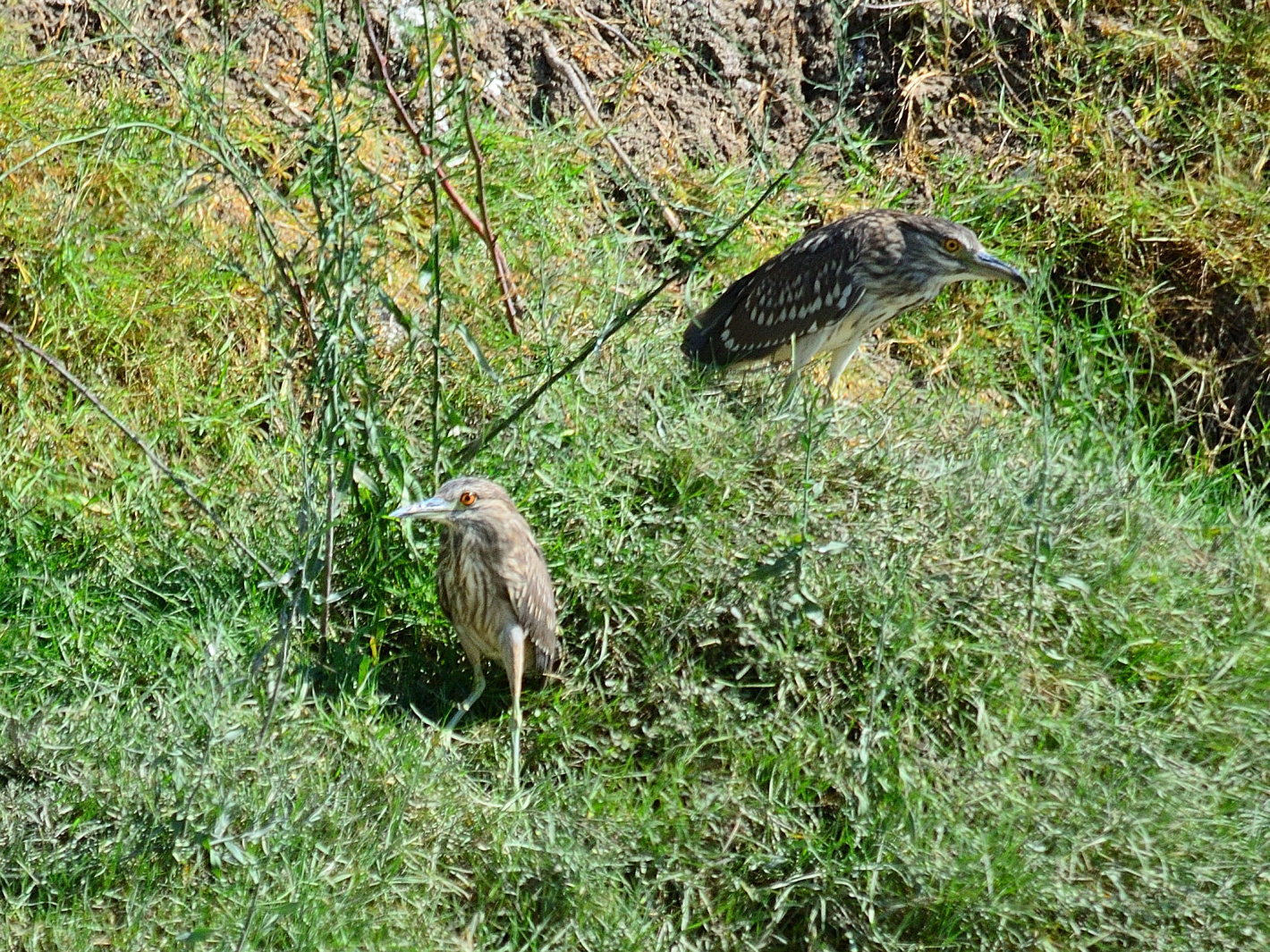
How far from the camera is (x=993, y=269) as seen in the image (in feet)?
22.3

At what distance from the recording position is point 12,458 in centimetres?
582

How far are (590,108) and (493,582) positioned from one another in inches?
127

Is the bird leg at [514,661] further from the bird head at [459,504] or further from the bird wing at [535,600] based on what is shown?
the bird head at [459,504]

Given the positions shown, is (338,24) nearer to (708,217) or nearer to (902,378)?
(708,217)

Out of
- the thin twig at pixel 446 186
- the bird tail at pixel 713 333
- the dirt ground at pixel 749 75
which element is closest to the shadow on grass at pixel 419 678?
the thin twig at pixel 446 186

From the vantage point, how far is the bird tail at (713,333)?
673 centimetres

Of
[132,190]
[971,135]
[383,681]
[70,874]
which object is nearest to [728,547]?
[383,681]

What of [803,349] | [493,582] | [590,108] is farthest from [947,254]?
[493,582]

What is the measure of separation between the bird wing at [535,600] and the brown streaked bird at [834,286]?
5.57 feet

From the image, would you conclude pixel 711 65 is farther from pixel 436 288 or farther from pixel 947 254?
pixel 436 288

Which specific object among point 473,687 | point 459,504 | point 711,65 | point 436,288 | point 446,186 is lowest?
point 473,687

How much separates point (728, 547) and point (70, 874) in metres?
2.45

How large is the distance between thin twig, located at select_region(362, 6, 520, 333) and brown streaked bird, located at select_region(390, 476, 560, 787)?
99 cm

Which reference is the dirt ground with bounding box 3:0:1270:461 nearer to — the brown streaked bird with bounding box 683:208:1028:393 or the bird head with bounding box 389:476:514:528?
the brown streaked bird with bounding box 683:208:1028:393
